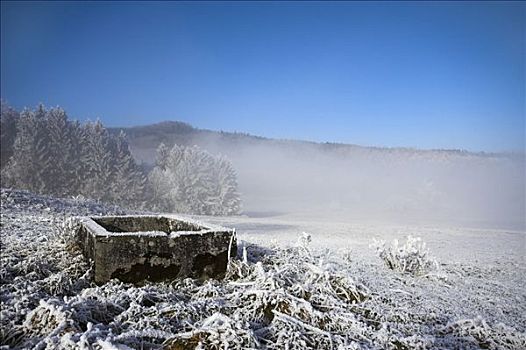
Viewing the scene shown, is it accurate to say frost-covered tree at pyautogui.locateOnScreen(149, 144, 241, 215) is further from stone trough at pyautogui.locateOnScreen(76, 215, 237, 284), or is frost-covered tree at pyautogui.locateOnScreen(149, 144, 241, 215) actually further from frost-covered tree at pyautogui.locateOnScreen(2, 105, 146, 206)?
stone trough at pyautogui.locateOnScreen(76, 215, 237, 284)

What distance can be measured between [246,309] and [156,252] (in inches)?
58.4

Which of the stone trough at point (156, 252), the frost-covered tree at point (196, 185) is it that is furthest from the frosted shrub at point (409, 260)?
the frost-covered tree at point (196, 185)

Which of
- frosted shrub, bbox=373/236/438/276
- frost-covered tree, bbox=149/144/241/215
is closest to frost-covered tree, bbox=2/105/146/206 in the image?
frost-covered tree, bbox=149/144/241/215

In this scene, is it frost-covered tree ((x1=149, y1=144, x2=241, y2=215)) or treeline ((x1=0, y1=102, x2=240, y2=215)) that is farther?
frost-covered tree ((x1=149, y1=144, x2=241, y2=215))

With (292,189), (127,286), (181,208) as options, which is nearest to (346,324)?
(127,286)

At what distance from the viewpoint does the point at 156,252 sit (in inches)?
226

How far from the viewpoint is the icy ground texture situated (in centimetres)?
418

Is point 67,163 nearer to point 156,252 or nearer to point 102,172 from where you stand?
point 102,172

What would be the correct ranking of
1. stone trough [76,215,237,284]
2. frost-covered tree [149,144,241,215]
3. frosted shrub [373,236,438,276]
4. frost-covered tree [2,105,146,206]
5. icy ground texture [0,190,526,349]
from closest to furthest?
icy ground texture [0,190,526,349] → stone trough [76,215,237,284] → frosted shrub [373,236,438,276] → frost-covered tree [2,105,146,206] → frost-covered tree [149,144,241,215]

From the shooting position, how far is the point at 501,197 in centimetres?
2216

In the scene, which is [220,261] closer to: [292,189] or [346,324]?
[346,324]

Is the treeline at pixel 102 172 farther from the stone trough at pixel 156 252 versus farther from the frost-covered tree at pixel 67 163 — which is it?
the stone trough at pixel 156 252

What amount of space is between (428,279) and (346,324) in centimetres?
389

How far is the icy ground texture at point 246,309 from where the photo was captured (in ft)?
13.7
